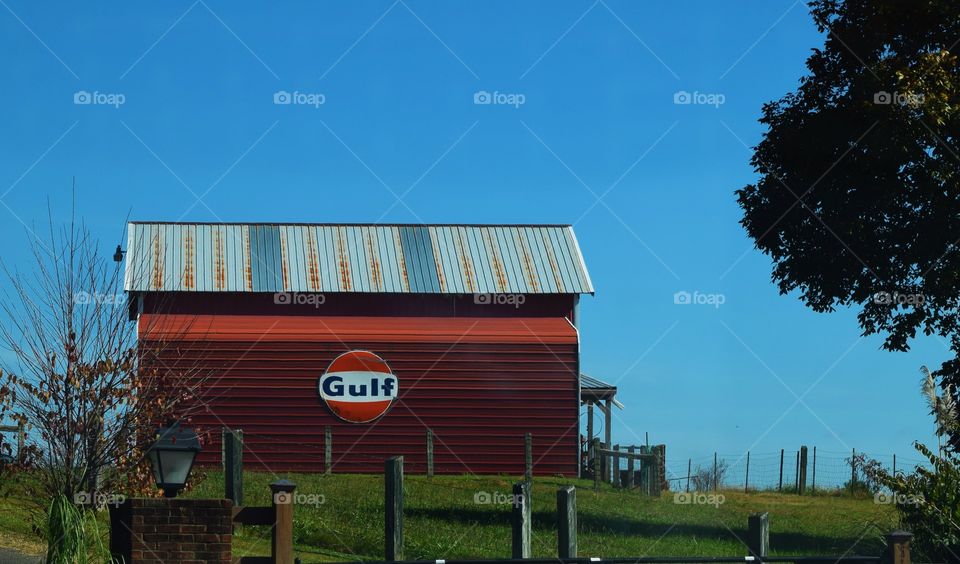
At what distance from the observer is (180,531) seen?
34.9 feet

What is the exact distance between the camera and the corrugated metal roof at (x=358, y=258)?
2967 cm

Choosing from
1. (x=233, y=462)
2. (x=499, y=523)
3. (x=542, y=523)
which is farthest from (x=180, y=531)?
(x=542, y=523)

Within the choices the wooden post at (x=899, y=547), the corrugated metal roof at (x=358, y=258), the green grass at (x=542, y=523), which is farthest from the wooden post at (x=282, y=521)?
the corrugated metal roof at (x=358, y=258)

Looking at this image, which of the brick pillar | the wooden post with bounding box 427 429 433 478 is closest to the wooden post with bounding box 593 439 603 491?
the wooden post with bounding box 427 429 433 478

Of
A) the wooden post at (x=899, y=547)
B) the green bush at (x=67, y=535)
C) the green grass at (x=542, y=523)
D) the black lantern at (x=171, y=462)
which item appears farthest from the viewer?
the green grass at (x=542, y=523)

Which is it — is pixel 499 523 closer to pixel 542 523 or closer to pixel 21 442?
pixel 542 523

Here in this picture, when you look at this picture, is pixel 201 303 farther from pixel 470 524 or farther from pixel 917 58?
pixel 917 58

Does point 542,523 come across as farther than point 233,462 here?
Yes

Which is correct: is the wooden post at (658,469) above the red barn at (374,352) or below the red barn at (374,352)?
below

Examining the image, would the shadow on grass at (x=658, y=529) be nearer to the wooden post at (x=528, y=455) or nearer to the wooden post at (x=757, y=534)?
the wooden post at (x=757, y=534)

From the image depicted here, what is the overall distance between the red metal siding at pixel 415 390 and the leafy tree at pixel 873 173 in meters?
7.59

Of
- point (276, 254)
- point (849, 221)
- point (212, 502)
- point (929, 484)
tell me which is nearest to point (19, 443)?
point (212, 502)

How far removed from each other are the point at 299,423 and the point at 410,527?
35.5 feet

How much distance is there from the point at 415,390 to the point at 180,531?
18.4m
